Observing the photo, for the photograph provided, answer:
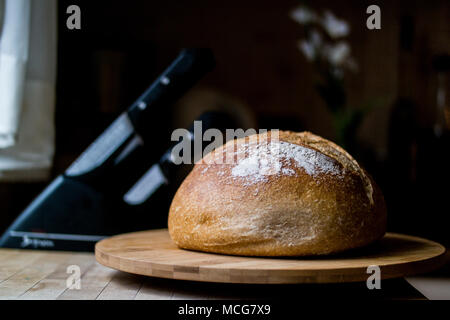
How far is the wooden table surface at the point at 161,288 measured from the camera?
0.67 meters

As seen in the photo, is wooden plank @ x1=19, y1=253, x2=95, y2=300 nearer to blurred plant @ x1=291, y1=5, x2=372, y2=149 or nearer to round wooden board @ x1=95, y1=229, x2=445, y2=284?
round wooden board @ x1=95, y1=229, x2=445, y2=284

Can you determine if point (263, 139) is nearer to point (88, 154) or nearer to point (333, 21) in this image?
point (88, 154)

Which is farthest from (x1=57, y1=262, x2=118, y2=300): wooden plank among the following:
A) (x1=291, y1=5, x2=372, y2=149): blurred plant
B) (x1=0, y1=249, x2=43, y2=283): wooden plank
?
(x1=291, y1=5, x2=372, y2=149): blurred plant

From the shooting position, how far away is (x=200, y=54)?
94 cm

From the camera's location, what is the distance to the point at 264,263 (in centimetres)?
67

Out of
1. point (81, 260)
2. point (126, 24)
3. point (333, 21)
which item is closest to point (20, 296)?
point (81, 260)

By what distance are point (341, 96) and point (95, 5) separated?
4.42ft

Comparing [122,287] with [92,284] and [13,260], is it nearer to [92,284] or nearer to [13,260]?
[92,284]

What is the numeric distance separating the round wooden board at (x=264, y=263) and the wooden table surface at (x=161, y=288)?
0.09 ft

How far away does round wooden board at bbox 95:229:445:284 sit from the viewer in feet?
2.07

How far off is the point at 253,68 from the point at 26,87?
6.01 ft

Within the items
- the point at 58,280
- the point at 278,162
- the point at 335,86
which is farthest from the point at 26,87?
the point at 335,86

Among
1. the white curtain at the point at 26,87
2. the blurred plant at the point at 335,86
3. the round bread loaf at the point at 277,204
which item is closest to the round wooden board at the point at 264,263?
the round bread loaf at the point at 277,204

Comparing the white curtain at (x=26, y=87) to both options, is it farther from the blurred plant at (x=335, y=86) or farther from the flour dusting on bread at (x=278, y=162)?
the blurred plant at (x=335, y=86)
